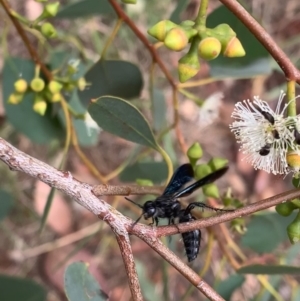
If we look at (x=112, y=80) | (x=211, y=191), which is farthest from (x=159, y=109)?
(x=211, y=191)

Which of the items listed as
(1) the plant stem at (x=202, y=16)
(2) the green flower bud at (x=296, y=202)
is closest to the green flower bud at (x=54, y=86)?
(1) the plant stem at (x=202, y=16)

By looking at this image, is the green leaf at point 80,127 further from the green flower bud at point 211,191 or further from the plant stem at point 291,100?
the plant stem at point 291,100

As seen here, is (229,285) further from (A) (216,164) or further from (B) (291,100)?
(B) (291,100)

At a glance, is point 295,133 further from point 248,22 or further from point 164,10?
point 164,10

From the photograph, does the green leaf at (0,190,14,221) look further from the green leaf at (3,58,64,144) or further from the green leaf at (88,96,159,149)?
the green leaf at (88,96,159,149)

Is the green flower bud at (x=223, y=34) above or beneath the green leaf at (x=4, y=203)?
above

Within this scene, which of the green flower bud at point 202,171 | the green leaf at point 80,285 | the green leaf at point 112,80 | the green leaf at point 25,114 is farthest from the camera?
the green leaf at point 25,114

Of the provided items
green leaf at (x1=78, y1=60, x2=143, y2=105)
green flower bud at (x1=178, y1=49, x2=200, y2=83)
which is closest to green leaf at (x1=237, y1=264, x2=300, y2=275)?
green flower bud at (x1=178, y1=49, x2=200, y2=83)
